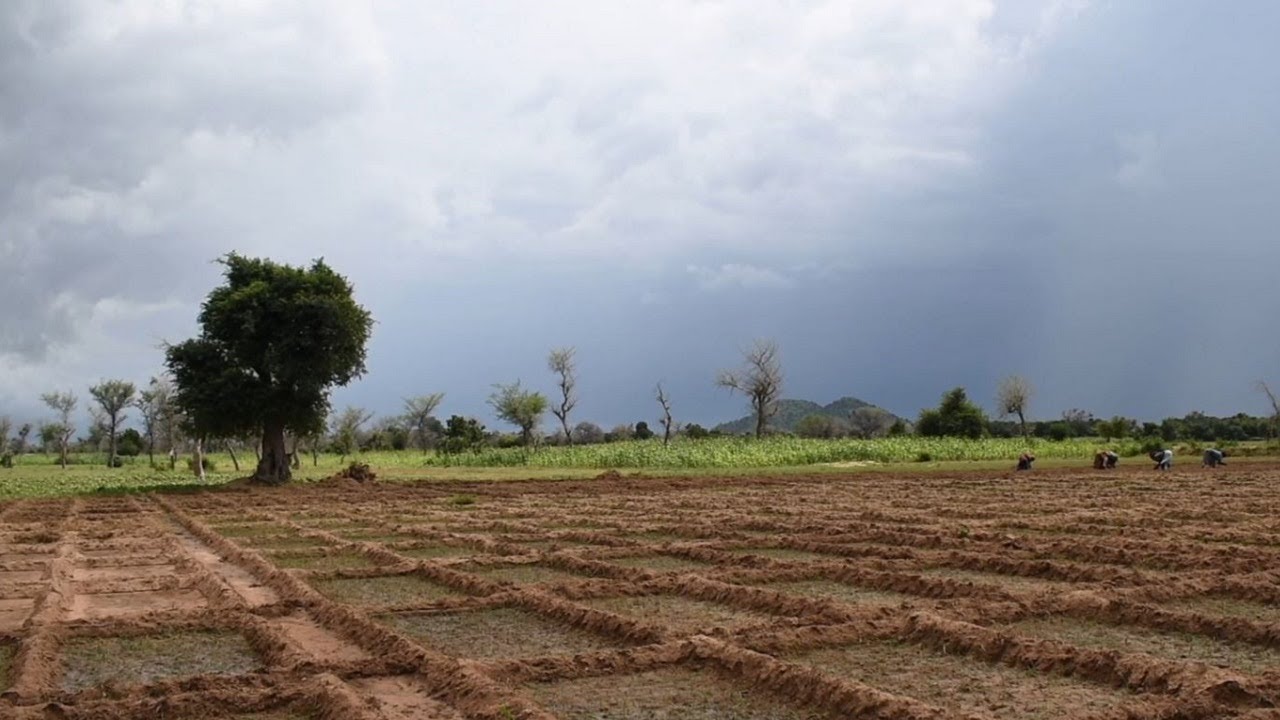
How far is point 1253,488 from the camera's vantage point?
25.3 m

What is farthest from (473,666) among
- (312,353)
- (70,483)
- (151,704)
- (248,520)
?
(70,483)

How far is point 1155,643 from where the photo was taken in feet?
24.7

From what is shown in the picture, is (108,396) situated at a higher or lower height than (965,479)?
higher

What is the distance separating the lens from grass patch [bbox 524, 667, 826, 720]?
583 centimetres

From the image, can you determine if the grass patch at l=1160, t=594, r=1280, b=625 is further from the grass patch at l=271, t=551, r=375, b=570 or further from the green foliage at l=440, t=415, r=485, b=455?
the green foliage at l=440, t=415, r=485, b=455

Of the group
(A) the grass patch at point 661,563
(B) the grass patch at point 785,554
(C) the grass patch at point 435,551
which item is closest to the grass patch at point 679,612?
(A) the grass patch at point 661,563

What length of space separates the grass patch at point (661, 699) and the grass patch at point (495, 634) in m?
0.93

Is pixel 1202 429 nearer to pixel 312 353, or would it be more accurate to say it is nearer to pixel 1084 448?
pixel 1084 448

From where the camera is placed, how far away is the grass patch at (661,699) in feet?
19.1

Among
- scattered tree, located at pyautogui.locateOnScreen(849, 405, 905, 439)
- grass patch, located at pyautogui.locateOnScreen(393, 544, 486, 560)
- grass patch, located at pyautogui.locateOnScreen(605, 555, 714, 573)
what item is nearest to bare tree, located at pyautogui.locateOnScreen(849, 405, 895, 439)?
scattered tree, located at pyautogui.locateOnScreen(849, 405, 905, 439)

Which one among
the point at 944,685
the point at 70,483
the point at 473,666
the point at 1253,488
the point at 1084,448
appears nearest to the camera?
the point at 944,685

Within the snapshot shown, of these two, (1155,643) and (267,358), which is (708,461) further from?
(1155,643)

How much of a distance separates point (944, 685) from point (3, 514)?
23.3 meters

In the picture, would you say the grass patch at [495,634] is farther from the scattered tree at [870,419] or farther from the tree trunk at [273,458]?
the scattered tree at [870,419]
